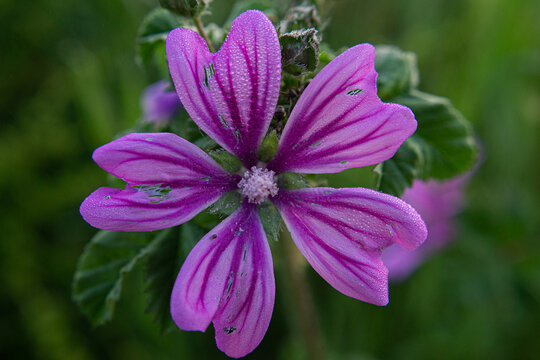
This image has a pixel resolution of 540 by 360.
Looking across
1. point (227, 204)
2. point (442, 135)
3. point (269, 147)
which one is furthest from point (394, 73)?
point (227, 204)

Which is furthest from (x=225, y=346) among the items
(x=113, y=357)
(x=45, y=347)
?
(x=113, y=357)

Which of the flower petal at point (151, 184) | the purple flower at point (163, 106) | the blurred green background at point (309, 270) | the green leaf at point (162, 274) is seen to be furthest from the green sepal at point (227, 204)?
the blurred green background at point (309, 270)

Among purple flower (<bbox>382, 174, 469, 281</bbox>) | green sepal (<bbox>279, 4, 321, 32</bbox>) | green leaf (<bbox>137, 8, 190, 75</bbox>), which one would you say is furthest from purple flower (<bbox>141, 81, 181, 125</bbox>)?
A: purple flower (<bbox>382, 174, 469, 281</bbox>)

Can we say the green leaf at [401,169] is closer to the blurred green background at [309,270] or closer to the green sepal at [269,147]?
the green sepal at [269,147]

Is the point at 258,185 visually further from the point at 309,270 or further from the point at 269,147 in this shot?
the point at 309,270

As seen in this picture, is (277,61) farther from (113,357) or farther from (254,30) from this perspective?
(113,357)
